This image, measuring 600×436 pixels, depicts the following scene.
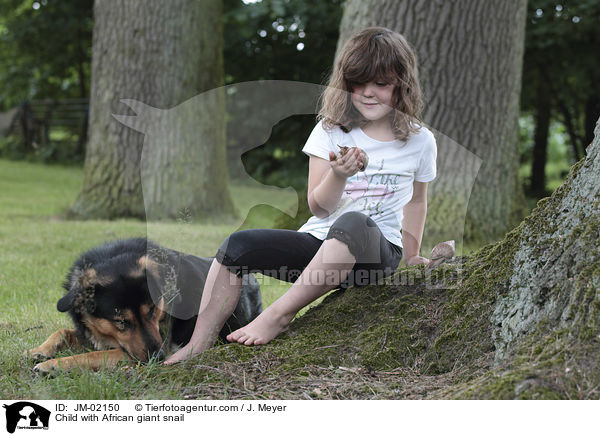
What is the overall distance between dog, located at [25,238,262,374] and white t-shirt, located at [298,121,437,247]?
2.35ft

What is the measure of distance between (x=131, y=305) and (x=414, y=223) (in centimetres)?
159

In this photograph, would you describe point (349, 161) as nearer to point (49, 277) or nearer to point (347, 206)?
point (347, 206)

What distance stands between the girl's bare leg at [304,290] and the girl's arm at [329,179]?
0.63ft

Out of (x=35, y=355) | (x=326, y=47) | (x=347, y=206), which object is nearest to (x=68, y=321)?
(x=35, y=355)

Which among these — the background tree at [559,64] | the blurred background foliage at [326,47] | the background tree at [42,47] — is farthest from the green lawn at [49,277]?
the background tree at [42,47]

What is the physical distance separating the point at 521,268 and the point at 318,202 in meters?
0.96

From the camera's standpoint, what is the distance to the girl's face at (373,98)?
296 centimetres

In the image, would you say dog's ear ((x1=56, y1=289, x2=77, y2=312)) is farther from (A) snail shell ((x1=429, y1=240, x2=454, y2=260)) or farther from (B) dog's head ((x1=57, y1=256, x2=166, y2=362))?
(A) snail shell ((x1=429, y1=240, x2=454, y2=260))

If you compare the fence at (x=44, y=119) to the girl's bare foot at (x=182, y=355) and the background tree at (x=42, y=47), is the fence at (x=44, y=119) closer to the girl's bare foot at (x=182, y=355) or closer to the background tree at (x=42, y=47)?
the background tree at (x=42, y=47)

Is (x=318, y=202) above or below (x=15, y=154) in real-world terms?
above
